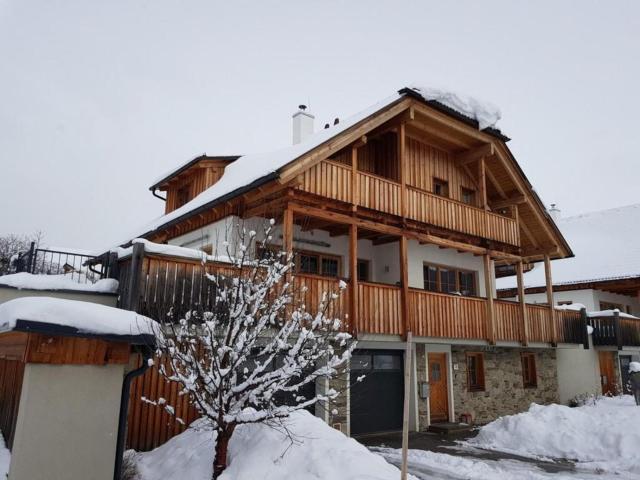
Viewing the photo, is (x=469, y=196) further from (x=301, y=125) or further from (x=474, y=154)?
(x=301, y=125)

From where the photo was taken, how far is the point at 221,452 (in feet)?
22.1

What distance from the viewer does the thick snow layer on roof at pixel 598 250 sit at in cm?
2508

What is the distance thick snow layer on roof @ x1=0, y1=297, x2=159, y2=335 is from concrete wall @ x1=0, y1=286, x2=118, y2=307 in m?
A: 4.17

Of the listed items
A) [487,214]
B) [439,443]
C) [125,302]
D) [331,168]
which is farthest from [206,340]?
[487,214]

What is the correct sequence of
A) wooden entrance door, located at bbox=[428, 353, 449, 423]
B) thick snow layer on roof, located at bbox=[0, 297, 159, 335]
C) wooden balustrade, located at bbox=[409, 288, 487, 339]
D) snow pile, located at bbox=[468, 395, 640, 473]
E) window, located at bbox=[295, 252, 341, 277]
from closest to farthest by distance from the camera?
1. thick snow layer on roof, located at bbox=[0, 297, 159, 335]
2. snow pile, located at bbox=[468, 395, 640, 473]
3. wooden balustrade, located at bbox=[409, 288, 487, 339]
4. window, located at bbox=[295, 252, 341, 277]
5. wooden entrance door, located at bbox=[428, 353, 449, 423]

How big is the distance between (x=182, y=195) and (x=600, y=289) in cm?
1973

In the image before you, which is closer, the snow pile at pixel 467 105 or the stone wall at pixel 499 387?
the snow pile at pixel 467 105

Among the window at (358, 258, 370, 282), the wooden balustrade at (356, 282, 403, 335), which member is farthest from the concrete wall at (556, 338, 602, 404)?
the wooden balustrade at (356, 282, 403, 335)

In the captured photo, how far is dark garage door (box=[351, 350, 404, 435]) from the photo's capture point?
45.6 feet

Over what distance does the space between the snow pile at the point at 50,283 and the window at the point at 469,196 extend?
39.1 ft

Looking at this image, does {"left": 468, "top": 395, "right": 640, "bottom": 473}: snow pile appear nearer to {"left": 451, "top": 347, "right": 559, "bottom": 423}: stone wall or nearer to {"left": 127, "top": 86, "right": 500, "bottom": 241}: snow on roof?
{"left": 451, "top": 347, "right": 559, "bottom": 423}: stone wall

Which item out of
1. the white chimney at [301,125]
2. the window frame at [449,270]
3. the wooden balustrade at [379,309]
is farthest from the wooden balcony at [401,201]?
the white chimney at [301,125]

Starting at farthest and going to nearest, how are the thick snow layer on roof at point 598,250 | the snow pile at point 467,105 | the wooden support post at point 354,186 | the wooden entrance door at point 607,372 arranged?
the thick snow layer on roof at point 598,250 → the wooden entrance door at point 607,372 → the snow pile at point 467,105 → the wooden support post at point 354,186

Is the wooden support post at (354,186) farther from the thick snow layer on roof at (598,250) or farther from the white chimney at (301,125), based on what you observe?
the thick snow layer on roof at (598,250)
